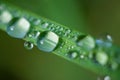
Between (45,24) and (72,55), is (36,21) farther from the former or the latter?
(72,55)

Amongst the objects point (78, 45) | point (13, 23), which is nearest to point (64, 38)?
point (78, 45)

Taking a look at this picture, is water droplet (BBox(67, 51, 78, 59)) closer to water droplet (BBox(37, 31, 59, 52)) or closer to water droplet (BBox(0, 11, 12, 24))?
water droplet (BBox(37, 31, 59, 52))

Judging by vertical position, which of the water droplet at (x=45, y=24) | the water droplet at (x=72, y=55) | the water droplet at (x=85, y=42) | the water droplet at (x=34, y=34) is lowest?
the water droplet at (x=72, y=55)

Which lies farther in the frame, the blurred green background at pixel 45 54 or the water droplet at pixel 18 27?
the blurred green background at pixel 45 54

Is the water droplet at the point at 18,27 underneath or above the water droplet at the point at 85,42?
underneath

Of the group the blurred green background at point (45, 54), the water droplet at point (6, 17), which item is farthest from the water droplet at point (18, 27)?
the blurred green background at point (45, 54)

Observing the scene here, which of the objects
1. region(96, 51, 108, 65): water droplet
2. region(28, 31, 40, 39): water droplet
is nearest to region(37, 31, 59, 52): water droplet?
region(28, 31, 40, 39): water droplet

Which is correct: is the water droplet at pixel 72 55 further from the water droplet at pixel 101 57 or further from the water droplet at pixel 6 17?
the water droplet at pixel 6 17
